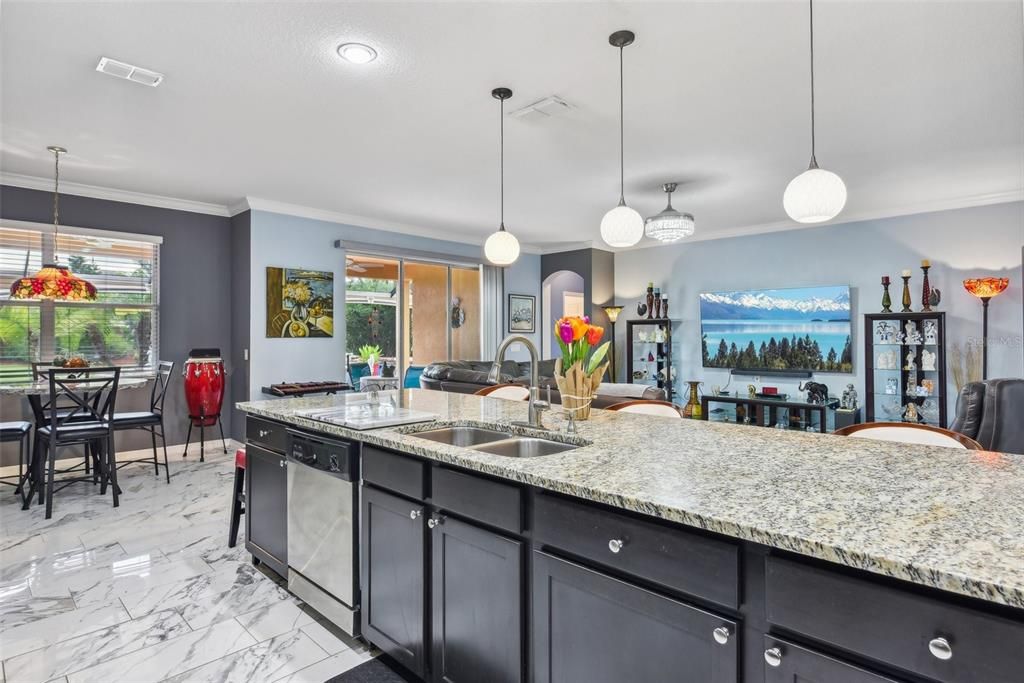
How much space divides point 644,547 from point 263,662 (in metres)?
1.65

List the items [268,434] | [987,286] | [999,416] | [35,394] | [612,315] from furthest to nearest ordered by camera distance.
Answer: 1. [612,315]
2. [987,286]
3. [35,394]
4. [999,416]
5. [268,434]

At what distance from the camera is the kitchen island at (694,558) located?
819 millimetres

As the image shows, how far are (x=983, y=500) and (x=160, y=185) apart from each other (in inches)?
228

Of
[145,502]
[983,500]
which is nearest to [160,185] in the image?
[145,502]

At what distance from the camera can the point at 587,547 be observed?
125cm

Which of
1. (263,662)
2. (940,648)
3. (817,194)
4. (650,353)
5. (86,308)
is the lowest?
(263,662)

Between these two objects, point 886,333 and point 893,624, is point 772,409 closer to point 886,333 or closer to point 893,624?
point 886,333

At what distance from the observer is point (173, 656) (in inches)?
79.1

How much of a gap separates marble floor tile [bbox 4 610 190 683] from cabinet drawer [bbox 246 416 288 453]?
787 mm

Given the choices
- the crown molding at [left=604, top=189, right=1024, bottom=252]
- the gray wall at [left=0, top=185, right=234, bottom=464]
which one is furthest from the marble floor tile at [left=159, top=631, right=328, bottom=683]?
the crown molding at [left=604, top=189, right=1024, bottom=252]

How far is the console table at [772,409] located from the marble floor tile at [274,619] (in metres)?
5.12

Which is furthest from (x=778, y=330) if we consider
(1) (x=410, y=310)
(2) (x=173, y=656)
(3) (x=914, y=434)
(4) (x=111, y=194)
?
(4) (x=111, y=194)

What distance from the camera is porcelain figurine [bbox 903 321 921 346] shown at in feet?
17.3

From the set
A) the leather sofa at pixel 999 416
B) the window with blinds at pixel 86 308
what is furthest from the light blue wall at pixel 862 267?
the window with blinds at pixel 86 308
